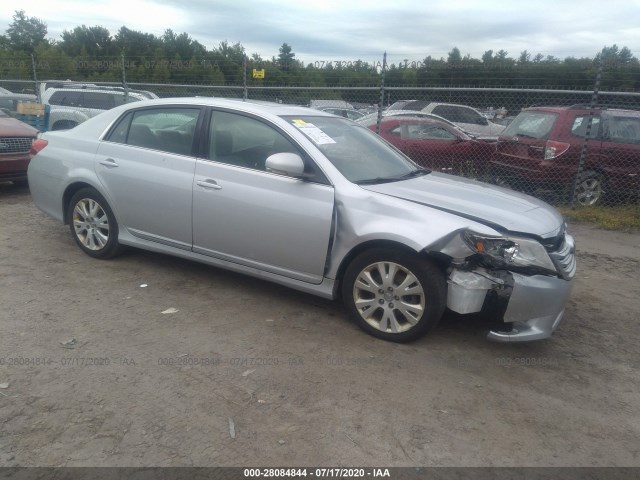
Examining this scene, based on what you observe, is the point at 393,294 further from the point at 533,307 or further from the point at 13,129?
the point at 13,129

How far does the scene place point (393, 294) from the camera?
3.68 meters

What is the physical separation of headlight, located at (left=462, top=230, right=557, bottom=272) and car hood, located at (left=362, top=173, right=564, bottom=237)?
92 mm

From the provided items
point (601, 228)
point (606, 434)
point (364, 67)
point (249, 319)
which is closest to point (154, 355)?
point (249, 319)

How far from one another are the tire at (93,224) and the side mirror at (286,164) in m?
1.96

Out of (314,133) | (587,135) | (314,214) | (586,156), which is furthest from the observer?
(586,156)

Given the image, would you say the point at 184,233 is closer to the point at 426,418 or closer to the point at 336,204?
the point at 336,204

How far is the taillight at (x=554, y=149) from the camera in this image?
8.01 m

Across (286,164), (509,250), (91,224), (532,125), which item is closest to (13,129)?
(91,224)

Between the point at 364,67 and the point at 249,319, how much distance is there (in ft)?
29.3

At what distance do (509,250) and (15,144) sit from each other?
725 centimetres

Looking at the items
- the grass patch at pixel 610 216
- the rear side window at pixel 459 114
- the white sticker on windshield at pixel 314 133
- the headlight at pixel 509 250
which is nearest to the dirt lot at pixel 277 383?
the headlight at pixel 509 250

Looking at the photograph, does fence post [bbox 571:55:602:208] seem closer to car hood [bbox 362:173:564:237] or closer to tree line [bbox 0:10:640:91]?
tree line [bbox 0:10:640:91]

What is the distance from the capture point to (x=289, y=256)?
4031 mm

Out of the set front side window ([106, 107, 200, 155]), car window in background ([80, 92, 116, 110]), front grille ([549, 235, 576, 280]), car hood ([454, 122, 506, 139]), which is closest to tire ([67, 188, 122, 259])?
front side window ([106, 107, 200, 155])
